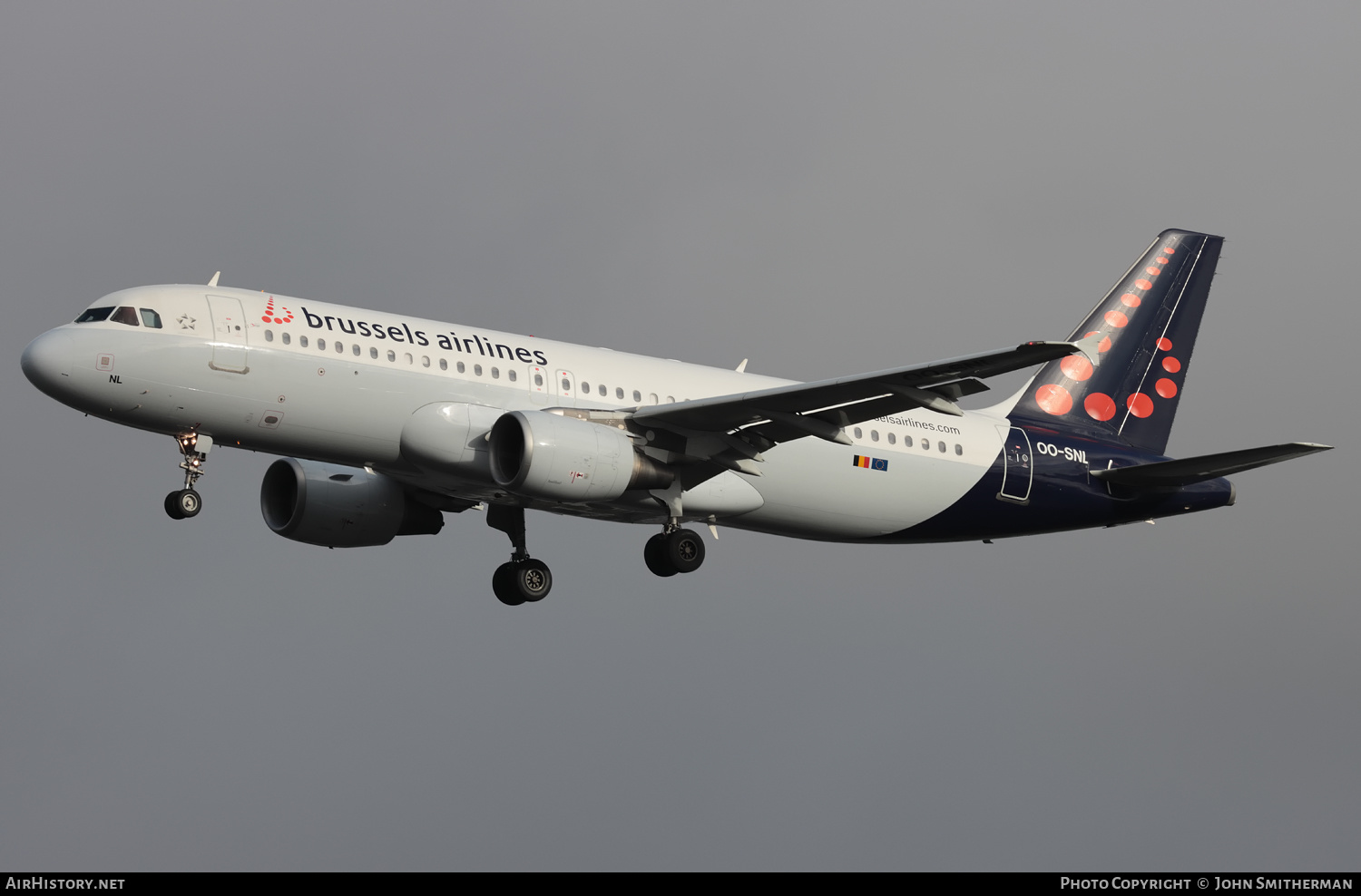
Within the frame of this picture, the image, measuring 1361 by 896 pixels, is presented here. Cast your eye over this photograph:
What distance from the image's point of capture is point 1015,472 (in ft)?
124

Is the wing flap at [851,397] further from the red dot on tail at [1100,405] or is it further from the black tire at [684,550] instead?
the red dot on tail at [1100,405]

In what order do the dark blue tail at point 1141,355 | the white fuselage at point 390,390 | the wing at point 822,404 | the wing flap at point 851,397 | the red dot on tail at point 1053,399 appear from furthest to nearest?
the dark blue tail at point 1141,355 < the red dot on tail at point 1053,399 < the white fuselage at point 390,390 < the wing at point 822,404 < the wing flap at point 851,397

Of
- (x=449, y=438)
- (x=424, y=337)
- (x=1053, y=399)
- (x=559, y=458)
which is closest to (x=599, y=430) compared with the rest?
(x=559, y=458)

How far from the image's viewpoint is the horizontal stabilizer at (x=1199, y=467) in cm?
3312

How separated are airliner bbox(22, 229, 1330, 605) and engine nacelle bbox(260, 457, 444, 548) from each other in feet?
0.16

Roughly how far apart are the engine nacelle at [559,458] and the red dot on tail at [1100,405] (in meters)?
13.3

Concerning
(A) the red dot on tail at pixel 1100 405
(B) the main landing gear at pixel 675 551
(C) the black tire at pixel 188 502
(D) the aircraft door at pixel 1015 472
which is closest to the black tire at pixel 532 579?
(B) the main landing gear at pixel 675 551

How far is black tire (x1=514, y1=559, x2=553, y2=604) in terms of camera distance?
36719 millimetres

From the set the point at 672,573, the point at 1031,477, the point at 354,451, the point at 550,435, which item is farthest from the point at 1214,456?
the point at 354,451

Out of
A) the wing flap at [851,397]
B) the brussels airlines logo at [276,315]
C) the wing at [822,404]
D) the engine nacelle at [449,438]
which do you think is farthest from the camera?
the engine nacelle at [449,438]

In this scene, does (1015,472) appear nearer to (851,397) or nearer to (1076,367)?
(1076,367)

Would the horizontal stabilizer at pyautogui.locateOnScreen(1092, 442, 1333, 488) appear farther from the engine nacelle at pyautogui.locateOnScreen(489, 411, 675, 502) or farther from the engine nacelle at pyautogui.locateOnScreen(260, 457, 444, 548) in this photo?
the engine nacelle at pyautogui.locateOnScreen(260, 457, 444, 548)

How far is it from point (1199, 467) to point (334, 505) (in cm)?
1864

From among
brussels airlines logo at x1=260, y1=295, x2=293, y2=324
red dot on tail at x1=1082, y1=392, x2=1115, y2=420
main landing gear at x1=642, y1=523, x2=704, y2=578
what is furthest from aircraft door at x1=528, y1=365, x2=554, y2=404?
red dot on tail at x1=1082, y1=392, x2=1115, y2=420
